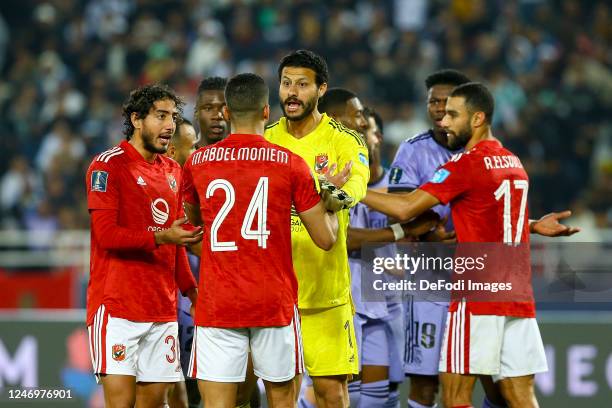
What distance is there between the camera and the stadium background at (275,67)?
45.3 feet

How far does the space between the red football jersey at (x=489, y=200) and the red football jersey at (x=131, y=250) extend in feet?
5.56

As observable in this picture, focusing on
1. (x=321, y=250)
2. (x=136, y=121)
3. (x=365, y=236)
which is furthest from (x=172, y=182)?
(x=365, y=236)

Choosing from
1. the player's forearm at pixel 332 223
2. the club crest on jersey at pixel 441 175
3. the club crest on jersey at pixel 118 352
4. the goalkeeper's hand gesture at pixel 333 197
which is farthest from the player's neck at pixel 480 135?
the club crest on jersey at pixel 118 352

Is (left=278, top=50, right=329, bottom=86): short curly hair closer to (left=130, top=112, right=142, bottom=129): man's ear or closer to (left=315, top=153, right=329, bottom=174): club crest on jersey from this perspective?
(left=315, top=153, right=329, bottom=174): club crest on jersey

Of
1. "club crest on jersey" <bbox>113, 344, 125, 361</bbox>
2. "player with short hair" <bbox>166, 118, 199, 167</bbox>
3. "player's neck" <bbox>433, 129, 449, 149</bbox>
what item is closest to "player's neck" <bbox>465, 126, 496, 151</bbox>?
"player's neck" <bbox>433, 129, 449, 149</bbox>

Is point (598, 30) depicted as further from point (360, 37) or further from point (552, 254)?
point (552, 254)

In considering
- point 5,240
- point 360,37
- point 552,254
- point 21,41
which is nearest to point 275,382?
point 552,254

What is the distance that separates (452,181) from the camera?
6.45 metres

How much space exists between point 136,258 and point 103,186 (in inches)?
18.5

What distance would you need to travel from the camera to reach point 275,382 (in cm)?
571

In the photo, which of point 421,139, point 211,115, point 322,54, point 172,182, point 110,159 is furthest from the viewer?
point 322,54

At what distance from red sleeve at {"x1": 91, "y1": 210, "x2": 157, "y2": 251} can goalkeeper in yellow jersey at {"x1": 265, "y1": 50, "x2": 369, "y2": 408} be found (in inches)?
36.0

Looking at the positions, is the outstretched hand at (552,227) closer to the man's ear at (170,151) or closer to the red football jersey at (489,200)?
the red football jersey at (489,200)

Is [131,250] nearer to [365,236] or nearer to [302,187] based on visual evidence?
[302,187]
